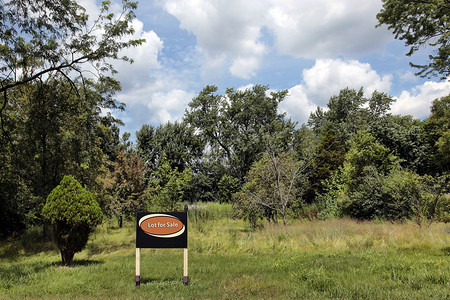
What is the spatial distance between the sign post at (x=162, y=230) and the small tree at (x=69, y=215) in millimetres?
2651

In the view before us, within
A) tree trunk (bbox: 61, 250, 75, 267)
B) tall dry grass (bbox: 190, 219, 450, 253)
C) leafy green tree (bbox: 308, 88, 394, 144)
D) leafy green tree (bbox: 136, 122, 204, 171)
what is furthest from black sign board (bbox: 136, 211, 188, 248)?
leafy green tree (bbox: 308, 88, 394, 144)

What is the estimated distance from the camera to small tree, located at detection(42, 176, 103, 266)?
8.00m

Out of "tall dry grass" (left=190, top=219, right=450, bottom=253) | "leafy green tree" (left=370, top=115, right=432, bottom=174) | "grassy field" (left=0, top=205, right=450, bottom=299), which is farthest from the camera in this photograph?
"leafy green tree" (left=370, top=115, right=432, bottom=174)

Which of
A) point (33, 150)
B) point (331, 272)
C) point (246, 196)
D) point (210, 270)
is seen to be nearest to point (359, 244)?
point (331, 272)

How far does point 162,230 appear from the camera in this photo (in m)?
6.45

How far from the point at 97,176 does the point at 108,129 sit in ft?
10.1

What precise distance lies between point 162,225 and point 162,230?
0.35 ft

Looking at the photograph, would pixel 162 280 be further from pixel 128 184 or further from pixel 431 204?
pixel 128 184

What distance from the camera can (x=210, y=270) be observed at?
721cm

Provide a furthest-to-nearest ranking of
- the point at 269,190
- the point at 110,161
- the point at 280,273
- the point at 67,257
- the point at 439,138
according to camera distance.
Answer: the point at 439,138
the point at 110,161
the point at 269,190
the point at 67,257
the point at 280,273

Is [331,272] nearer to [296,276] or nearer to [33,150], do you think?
[296,276]

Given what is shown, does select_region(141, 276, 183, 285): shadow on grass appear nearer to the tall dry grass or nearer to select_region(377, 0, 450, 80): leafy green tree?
the tall dry grass

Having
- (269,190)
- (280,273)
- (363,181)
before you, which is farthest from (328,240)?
(363,181)

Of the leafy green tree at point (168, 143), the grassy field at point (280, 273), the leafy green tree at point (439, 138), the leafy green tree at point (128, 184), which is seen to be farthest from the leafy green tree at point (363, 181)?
the leafy green tree at point (168, 143)
